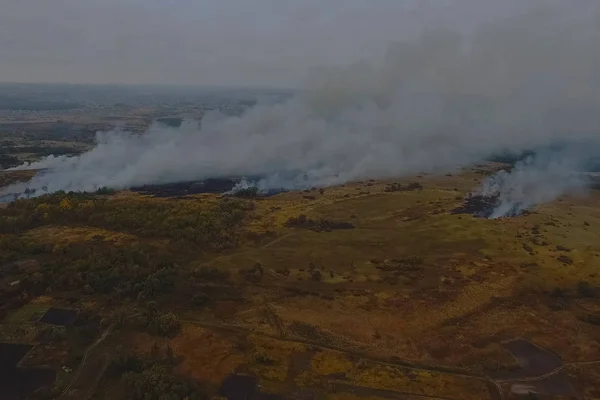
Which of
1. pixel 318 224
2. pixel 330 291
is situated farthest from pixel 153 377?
pixel 318 224

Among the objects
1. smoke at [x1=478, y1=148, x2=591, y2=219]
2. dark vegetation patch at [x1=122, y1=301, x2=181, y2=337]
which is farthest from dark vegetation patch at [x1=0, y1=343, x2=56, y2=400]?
smoke at [x1=478, y1=148, x2=591, y2=219]

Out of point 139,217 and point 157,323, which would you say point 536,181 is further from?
point 157,323

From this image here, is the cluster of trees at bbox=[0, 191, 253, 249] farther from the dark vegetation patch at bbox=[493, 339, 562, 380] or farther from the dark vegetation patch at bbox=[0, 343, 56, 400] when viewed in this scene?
the dark vegetation patch at bbox=[493, 339, 562, 380]

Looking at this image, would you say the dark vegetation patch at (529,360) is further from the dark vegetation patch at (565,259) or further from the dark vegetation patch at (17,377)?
the dark vegetation patch at (17,377)

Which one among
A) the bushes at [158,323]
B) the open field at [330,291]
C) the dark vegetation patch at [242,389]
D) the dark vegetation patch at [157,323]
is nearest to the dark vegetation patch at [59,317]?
the open field at [330,291]

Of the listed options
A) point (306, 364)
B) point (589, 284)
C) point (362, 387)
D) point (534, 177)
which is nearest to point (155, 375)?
point (306, 364)

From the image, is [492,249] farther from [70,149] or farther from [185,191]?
[70,149]
